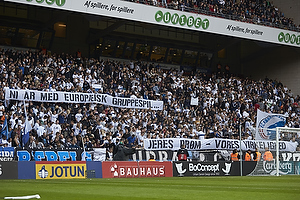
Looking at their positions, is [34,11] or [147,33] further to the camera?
[147,33]

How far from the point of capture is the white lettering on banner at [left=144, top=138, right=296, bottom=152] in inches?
999

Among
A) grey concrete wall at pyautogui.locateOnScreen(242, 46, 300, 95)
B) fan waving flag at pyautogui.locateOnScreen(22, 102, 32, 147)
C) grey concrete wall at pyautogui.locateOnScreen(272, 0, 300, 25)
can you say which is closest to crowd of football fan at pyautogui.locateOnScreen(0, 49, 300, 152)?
fan waving flag at pyautogui.locateOnScreen(22, 102, 32, 147)

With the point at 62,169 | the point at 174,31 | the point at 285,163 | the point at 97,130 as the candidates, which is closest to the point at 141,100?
the point at 97,130

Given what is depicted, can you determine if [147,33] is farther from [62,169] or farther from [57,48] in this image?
[62,169]

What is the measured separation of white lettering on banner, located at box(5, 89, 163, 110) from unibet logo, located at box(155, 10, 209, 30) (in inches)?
259

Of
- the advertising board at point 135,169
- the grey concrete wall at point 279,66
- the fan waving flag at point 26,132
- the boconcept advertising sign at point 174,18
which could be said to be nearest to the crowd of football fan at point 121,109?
the fan waving flag at point 26,132

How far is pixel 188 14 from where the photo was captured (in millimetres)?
36312

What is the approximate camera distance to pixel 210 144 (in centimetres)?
2842

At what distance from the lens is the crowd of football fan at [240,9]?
36.4 metres

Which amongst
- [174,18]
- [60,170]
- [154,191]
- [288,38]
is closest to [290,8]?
[288,38]

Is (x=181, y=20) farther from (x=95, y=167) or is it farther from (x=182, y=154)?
(x=95, y=167)

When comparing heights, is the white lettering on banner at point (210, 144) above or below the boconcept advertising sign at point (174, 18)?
below

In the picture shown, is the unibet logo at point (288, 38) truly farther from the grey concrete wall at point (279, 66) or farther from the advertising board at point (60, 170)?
the advertising board at point (60, 170)

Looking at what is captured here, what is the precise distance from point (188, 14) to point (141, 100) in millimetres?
8648
